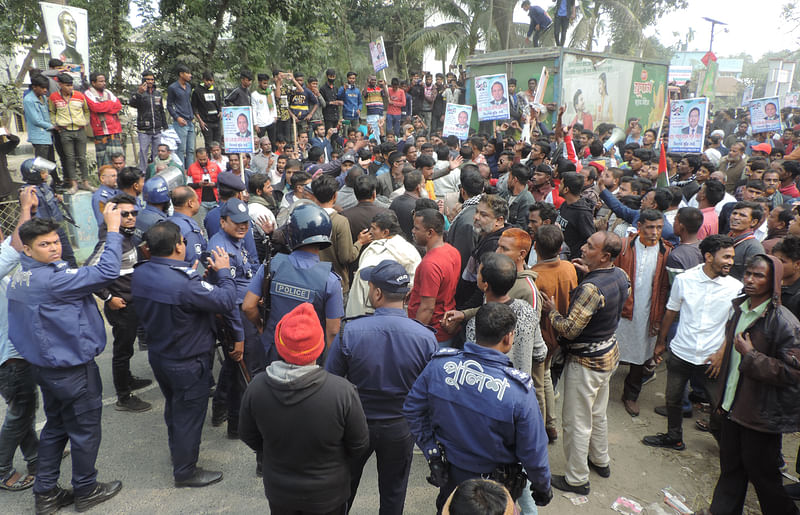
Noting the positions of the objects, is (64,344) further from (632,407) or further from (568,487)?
(632,407)

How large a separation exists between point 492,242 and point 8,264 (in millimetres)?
3703

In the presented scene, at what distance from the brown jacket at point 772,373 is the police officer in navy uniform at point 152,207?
4.89m

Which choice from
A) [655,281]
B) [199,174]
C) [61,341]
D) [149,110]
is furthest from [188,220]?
[149,110]

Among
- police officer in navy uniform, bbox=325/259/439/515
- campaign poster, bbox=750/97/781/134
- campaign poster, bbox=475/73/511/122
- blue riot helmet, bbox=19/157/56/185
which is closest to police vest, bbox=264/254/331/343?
police officer in navy uniform, bbox=325/259/439/515

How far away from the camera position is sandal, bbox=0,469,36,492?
3987 millimetres

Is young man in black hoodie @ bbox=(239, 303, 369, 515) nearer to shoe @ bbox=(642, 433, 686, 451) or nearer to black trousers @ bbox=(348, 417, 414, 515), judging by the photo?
black trousers @ bbox=(348, 417, 414, 515)

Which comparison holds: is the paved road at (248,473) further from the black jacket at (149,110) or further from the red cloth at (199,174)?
the black jacket at (149,110)

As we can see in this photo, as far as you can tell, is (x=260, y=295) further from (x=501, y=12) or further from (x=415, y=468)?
(x=501, y=12)

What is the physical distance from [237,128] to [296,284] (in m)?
5.89

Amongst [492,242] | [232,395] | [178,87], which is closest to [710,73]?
[178,87]

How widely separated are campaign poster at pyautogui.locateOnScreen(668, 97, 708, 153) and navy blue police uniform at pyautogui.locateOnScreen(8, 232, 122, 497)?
347 inches

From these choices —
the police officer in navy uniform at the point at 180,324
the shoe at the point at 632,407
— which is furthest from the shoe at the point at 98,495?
the shoe at the point at 632,407

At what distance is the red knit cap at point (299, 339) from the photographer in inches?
99.2

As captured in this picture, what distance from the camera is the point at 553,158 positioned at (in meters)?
9.23
